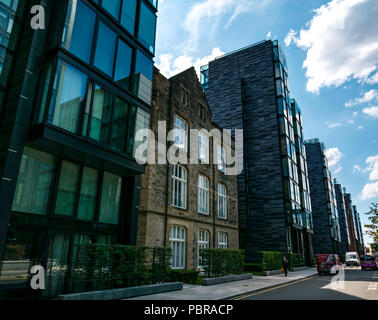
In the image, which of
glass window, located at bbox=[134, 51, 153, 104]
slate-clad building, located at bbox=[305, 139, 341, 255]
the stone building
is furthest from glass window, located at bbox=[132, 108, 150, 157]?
slate-clad building, located at bbox=[305, 139, 341, 255]

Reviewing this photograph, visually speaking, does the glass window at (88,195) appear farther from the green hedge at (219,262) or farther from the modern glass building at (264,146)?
the modern glass building at (264,146)

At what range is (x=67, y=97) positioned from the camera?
1119 cm

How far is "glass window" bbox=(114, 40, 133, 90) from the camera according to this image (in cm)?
1382

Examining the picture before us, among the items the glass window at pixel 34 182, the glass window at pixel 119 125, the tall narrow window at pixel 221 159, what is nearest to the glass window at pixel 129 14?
the glass window at pixel 119 125

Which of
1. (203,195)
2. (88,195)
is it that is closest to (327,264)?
(203,195)

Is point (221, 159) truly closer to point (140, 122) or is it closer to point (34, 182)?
point (140, 122)

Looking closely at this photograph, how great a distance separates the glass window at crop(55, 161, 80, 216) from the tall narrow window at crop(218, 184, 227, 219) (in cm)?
1592

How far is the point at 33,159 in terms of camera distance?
10719mm

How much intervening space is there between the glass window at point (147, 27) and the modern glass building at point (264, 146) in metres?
22.3

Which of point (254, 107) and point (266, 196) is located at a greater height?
point (254, 107)
